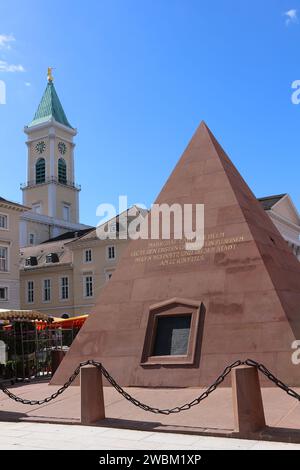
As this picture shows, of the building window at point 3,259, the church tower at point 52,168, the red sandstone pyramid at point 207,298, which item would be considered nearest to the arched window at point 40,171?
the church tower at point 52,168

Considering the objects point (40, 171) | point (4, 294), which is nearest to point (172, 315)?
point (4, 294)

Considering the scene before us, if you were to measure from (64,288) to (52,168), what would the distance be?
84.2 ft

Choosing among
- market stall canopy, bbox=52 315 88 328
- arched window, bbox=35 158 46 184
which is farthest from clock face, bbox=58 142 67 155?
market stall canopy, bbox=52 315 88 328

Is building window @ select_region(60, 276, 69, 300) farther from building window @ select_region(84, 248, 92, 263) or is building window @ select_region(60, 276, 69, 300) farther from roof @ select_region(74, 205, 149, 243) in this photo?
roof @ select_region(74, 205, 149, 243)

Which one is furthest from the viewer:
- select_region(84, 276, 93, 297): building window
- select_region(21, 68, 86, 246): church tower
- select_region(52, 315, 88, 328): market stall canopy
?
select_region(21, 68, 86, 246): church tower

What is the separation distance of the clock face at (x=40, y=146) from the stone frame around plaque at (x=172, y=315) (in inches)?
2509

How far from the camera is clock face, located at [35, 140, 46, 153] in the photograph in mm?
71188

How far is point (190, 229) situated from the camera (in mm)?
11258

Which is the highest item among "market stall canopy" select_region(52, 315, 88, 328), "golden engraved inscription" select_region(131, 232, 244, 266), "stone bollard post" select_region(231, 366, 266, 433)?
"golden engraved inscription" select_region(131, 232, 244, 266)

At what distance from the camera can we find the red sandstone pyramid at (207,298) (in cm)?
920

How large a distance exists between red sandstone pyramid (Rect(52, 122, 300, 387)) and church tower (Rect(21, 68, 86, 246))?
5333cm

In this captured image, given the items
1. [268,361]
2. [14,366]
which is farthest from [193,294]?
[14,366]

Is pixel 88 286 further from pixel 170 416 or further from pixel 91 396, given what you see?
pixel 170 416

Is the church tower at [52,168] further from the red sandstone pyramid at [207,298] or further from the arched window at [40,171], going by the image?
the red sandstone pyramid at [207,298]
